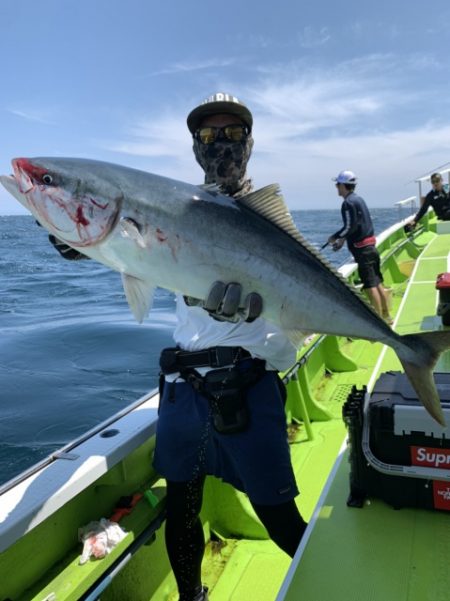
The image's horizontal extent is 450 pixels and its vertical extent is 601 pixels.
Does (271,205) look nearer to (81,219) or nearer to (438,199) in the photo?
(81,219)

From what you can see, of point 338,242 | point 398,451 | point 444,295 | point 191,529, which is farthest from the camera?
point 338,242

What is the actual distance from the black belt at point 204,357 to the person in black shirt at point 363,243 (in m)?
5.42

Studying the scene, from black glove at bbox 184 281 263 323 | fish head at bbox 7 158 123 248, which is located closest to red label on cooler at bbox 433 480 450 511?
black glove at bbox 184 281 263 323

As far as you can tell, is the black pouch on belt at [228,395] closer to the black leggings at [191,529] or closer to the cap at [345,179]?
the black leggings at [191,529]

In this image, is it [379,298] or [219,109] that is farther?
[379,298]

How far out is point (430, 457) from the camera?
7.46 ft

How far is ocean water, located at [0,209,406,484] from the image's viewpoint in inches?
244

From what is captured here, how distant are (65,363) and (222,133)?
723 centimetres

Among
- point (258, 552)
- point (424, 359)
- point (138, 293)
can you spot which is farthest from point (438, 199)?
point (138, 293)

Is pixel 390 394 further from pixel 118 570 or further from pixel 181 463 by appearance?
pixel 118 570

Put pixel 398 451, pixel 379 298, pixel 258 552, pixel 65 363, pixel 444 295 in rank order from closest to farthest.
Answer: pixel 398 451, pixel 258 552, pixel 444 295, pixel 379 298, pixel 65 363

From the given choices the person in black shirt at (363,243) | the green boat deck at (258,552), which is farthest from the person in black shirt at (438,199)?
A: the green boat deck at (258,552)

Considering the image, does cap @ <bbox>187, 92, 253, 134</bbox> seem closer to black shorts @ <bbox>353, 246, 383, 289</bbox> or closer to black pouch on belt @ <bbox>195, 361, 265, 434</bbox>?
black pouch on belt @ <bbox>195, 361, 265, 434</bbox>

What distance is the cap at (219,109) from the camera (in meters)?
2.41
